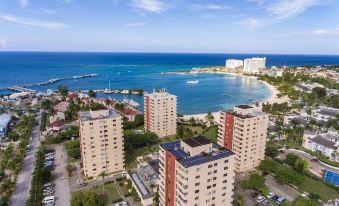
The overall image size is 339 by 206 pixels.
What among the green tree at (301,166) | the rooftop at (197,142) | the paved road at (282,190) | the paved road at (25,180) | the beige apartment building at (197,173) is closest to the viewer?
the beige apartment building at (197,173)

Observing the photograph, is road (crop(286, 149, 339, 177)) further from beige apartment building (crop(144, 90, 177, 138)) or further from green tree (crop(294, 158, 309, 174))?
beige apartment building (crop(144, 90, 177, 138))

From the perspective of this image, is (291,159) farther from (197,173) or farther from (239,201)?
(197,173)

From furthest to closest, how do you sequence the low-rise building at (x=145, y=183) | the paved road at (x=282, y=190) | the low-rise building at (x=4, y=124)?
the low-rise building at (x=4, y=124), the paved road at (x=282, y=190), the low-rise building at (x=145, y=183)

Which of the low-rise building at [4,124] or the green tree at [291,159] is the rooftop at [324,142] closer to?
the green tree at [291,159]

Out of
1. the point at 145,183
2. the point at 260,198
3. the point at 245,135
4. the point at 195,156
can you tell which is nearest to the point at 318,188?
the point at 260,198

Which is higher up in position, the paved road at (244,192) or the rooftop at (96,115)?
the rooftop at (96,115)

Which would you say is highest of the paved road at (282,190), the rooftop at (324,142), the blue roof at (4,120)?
the rooftop at (324,142)

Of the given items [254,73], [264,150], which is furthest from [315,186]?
[254,73]

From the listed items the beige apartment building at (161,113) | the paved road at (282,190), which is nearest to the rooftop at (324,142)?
the paved road at (282,190)
